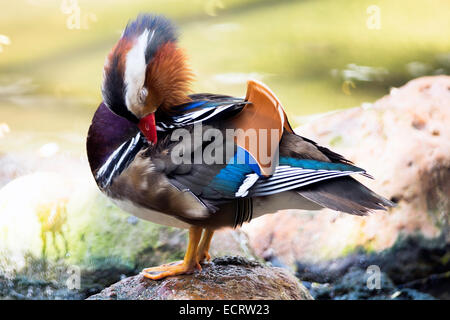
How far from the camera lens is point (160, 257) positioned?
2066 millimetres

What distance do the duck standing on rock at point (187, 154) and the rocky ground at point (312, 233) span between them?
18.1 inches

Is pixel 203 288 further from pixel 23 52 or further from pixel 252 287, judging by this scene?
pixel 23 52

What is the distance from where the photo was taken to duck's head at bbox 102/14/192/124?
4.87 ft

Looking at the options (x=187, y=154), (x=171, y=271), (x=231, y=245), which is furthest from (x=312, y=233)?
(x=187, y=154)

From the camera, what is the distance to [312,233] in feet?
6.89

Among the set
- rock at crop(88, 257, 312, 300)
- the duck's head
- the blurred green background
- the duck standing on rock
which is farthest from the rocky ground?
the duck's head

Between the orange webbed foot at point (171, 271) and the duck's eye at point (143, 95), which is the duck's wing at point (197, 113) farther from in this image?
the orange webbed foot at point (171, 271)

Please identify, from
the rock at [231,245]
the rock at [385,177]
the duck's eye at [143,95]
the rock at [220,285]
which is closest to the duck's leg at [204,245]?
the rock at [220,285]

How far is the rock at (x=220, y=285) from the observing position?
1630mm

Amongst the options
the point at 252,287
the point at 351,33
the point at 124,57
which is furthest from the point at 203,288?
the point at 351,33

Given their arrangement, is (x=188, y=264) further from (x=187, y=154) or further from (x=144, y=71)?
(x=144, y=71)

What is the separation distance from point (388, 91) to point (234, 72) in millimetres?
626
